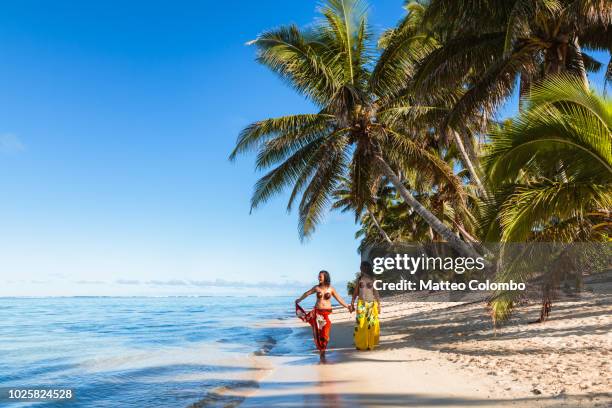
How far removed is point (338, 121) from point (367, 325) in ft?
20.2

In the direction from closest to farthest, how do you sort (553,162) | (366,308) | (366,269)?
(553,162) → (366,269) → (366,308)

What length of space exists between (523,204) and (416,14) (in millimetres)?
9499

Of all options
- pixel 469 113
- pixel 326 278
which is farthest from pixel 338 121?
pixel 326 278

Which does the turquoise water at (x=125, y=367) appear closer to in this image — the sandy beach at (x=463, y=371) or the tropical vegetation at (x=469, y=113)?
the sandy beach at (x=463, y=371)

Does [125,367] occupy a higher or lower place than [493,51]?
lower

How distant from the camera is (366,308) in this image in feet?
31.3

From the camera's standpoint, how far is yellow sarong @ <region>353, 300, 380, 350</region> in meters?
9.57

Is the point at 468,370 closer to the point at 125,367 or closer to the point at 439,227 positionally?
the point at 439,227

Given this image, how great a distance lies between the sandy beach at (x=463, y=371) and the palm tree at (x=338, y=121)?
3253 millimetres

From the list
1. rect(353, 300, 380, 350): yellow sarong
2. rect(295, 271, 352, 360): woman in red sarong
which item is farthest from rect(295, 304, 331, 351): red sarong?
rect(353, 300, 380, 350): yellow sarong

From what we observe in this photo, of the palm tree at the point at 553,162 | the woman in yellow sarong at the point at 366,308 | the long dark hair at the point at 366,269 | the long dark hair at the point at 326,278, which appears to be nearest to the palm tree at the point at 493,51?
the palm tree at the point at 553,162

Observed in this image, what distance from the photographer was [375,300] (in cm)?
962

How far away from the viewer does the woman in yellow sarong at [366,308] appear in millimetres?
9430

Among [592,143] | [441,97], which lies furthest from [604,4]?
[441,97]
